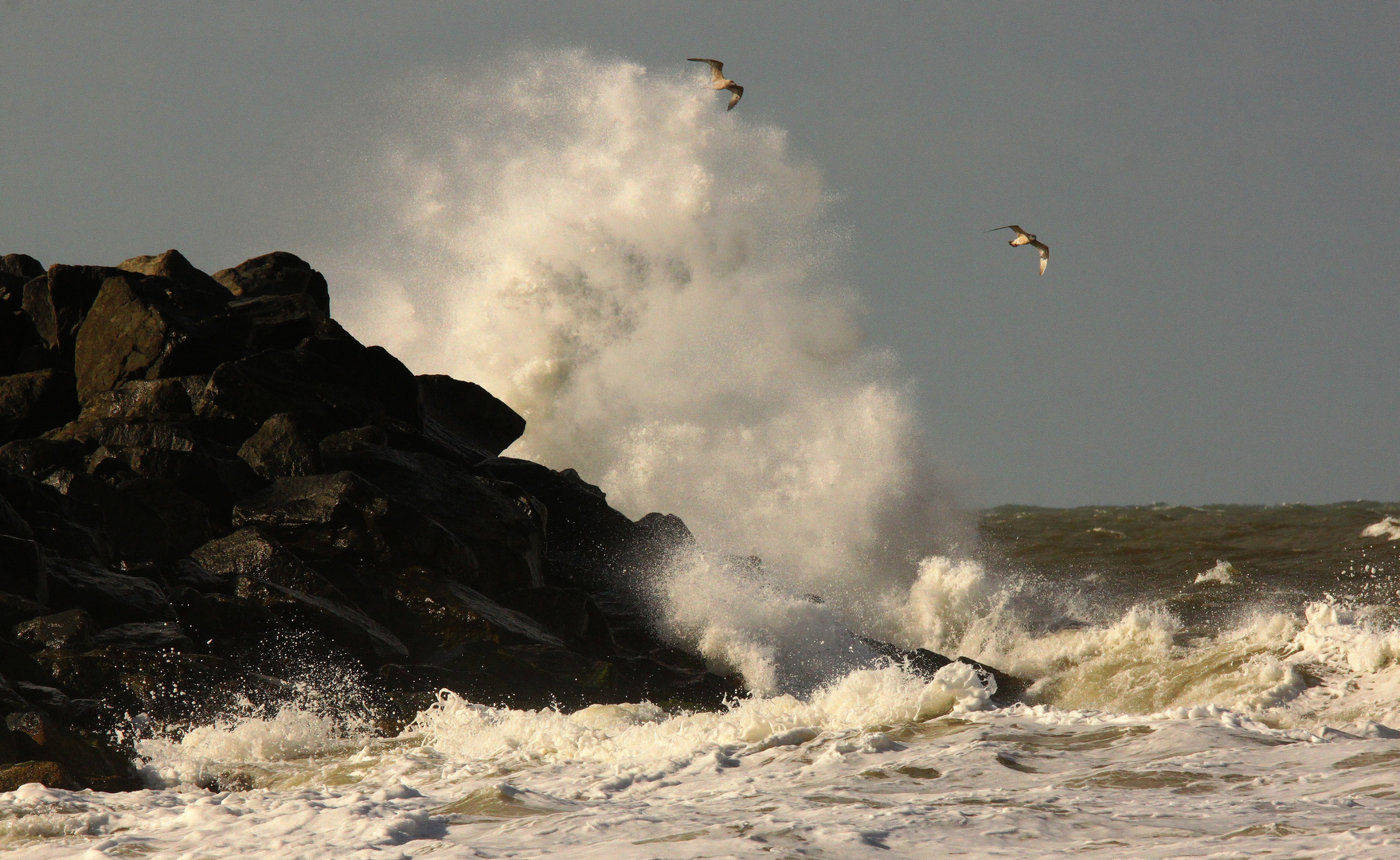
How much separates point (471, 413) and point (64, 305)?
4737mm

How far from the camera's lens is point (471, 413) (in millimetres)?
15781

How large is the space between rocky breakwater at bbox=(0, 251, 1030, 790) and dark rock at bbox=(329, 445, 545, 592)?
2 cm

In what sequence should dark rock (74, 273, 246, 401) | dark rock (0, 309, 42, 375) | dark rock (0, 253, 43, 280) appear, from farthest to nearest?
dark rock (0, 253, 43, 280), dark rock (0, 309, 42, 375), dark rock (74, 273, 246, 401)

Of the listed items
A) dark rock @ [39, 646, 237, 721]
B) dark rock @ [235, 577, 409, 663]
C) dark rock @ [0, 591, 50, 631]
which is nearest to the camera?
dark rock @ [39, 646, 237, 721]

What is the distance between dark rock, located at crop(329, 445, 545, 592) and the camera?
11984mm

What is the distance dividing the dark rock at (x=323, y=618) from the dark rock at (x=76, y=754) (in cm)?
273

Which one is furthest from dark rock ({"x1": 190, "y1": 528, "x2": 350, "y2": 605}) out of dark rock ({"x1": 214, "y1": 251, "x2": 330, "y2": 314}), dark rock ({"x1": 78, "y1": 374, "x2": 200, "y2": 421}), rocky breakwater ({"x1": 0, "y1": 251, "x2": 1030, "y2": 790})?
dark rock ({"x1": 214, "y1": 251, "x2": 330, "y2": 314})

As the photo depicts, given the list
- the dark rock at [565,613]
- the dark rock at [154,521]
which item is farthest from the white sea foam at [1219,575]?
the dark rock at [154,521]

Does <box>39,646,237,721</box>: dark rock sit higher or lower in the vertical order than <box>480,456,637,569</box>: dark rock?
lower

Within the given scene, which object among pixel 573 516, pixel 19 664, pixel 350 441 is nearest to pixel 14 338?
pixel 350 441

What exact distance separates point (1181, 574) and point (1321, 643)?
826 cm

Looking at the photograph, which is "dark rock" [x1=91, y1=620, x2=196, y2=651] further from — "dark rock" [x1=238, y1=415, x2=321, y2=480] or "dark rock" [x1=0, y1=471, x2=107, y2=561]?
"dark rock" [x1=238, y1=415, x2=321, y2=480]

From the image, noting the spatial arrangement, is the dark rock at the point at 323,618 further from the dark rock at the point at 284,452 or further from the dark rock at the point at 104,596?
the dark rock at the point at 284,452

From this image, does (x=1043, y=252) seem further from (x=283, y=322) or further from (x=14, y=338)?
(x=14, y=338)
